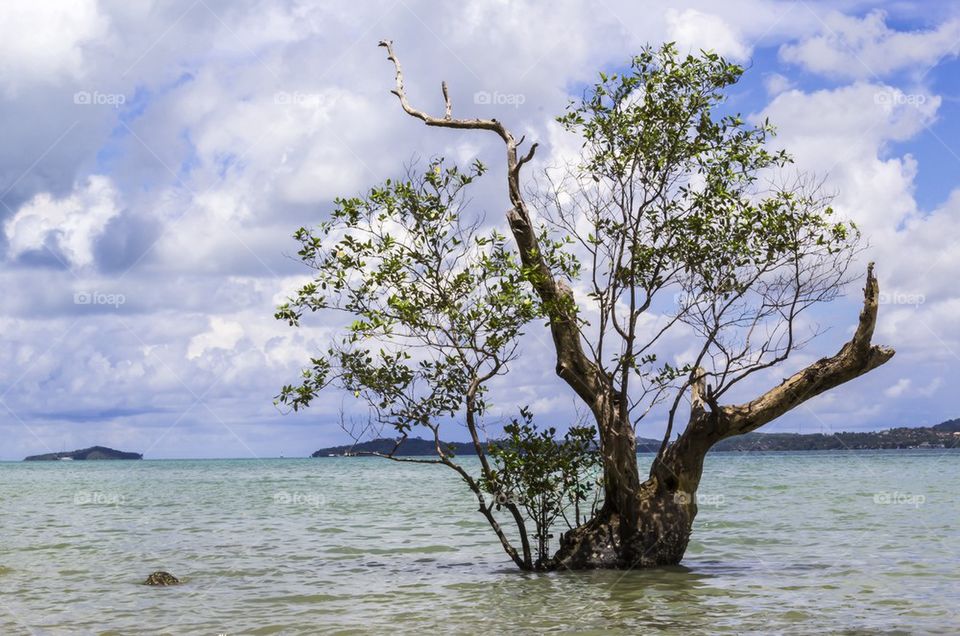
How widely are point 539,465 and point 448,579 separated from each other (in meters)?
2.89

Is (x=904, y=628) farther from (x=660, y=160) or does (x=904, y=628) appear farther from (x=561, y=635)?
(x=660, y=160)

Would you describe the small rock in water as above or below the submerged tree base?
below

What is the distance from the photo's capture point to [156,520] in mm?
32094

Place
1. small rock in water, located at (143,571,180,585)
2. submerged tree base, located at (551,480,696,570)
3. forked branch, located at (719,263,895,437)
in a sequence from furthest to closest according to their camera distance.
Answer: small rock in water, located at (143,571,180,585), submerged tree base, located at (551,480,696,570), forked branch, located at (719,263,895,437)

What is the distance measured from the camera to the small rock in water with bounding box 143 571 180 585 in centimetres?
1730

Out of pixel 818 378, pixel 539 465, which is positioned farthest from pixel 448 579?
pixel 818 378

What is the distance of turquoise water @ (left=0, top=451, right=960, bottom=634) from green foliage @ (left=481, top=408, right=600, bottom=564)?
1.39m

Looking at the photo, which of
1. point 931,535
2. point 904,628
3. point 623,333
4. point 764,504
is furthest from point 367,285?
point 764,504

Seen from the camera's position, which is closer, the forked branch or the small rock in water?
the forked branch

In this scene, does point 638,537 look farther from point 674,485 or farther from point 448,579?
point 448,579

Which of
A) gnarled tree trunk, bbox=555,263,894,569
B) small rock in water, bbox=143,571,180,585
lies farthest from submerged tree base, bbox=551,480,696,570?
small rock in water, bbox=143,571,180,585

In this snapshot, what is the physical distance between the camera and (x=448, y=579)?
1741 centimetres

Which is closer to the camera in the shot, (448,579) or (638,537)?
(638,537)

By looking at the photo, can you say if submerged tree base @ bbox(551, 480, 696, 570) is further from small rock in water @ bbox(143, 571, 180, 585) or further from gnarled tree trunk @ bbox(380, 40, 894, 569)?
small rock in water @ bbox(143, 571, 180, 585)
